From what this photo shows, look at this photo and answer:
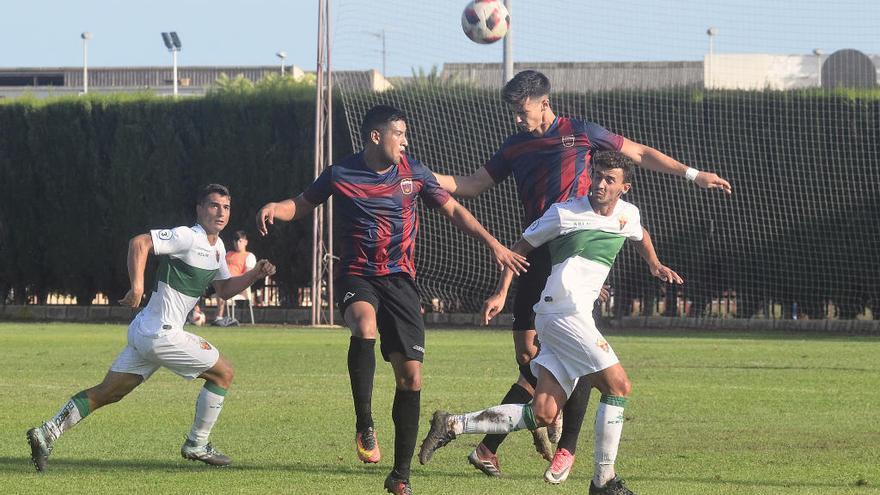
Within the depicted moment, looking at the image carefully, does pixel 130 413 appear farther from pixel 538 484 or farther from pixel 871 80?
pixel 871 80

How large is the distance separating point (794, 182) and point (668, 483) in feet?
59.3

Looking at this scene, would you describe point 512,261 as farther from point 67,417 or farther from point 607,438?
point 67,417

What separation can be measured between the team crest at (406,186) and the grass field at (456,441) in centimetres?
161

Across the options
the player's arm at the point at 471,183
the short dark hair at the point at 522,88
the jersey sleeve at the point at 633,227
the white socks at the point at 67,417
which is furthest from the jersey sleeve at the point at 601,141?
the white socks at the point at 67,417

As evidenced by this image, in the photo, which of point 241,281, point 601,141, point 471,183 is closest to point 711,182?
point 601,141

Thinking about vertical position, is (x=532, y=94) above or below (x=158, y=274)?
above

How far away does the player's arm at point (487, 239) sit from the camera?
748cm

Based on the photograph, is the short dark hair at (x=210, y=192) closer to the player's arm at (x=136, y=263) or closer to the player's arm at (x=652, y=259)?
the player's arm at (x=136, y=263)

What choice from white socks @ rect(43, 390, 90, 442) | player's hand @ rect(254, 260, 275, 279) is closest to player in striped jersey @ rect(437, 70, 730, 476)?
player's hand @ rect(254, 260, 275, 279)

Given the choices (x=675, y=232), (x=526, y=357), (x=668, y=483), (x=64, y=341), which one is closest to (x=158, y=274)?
(x=526, y=357)

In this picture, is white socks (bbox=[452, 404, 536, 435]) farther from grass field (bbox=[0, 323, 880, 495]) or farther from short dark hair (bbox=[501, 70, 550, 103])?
short dark hair (bbox=[501, 70, 550, 103])

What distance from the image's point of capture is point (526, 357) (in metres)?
8.47

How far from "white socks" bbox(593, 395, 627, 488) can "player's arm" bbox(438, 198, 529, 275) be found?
2.86 feet

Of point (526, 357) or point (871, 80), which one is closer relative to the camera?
point (526, 357)
